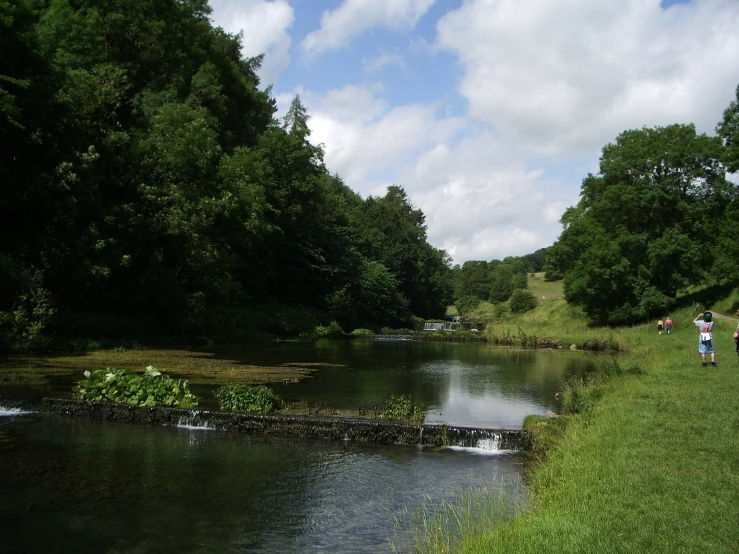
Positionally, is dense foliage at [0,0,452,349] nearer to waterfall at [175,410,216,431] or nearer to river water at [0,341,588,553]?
river water at [0,341,588,553]

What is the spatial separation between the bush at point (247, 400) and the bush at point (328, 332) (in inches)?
1452

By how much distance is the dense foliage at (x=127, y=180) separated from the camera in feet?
97.0

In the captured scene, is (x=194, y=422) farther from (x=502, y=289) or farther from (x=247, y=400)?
(x=502, y=289)

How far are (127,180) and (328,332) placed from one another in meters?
25.0

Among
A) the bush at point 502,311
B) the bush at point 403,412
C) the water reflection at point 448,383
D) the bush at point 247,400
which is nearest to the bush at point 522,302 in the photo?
the bush at point 502,311

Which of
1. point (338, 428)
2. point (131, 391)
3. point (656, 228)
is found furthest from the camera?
point (656, 228)

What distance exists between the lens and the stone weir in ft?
47.3

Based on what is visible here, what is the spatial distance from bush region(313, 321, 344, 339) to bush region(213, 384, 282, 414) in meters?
36.9

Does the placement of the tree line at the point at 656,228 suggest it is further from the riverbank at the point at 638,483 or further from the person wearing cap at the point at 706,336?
the riverbank at the point at 638,483

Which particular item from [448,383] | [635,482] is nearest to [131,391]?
[448,383]

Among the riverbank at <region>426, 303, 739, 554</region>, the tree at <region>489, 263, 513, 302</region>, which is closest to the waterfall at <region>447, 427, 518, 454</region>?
the riverbank at <region>426, 303, 739, 554</region>

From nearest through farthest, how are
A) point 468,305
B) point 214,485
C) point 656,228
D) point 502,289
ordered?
point 214,485, point 656,228, point 468,305, point 502,289

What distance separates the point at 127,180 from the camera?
34781 mm

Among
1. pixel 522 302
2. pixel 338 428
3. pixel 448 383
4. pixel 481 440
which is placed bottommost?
pixel 481 440
